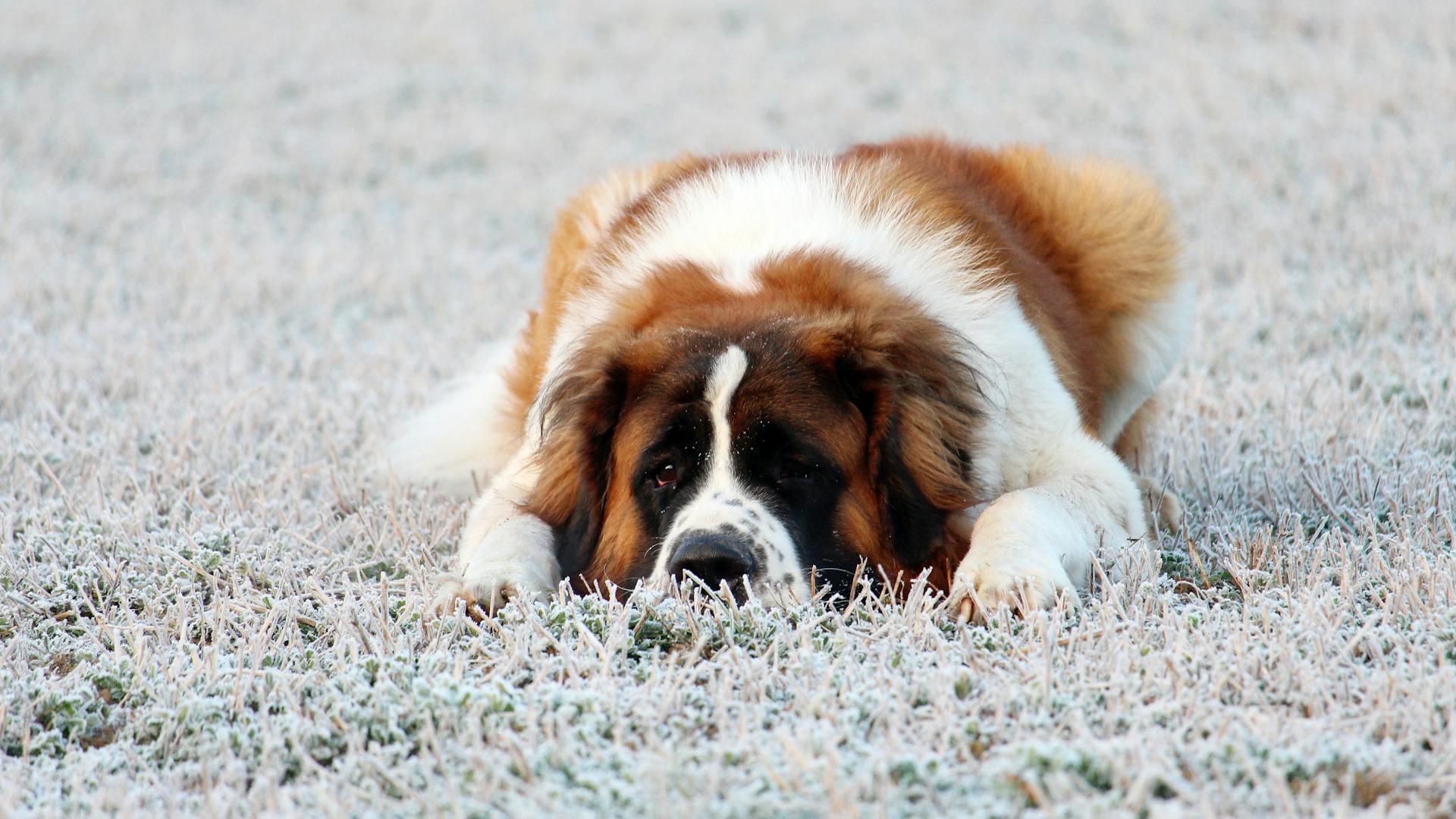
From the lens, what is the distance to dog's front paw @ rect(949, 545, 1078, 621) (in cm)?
278

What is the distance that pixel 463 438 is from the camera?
14.1ft

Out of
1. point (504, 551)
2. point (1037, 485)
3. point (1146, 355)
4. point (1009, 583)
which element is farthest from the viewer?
point (1146, 355)

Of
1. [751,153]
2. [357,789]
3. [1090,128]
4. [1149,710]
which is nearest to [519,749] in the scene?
[357,789]

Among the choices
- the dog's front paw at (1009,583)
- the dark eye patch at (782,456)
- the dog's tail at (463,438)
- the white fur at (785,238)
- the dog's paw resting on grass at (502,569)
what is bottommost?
the dog's tail at (463,438)

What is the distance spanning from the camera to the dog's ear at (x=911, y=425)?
3.01 m

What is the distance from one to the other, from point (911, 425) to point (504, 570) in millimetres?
948

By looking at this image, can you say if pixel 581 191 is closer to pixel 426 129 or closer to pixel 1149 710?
pixel 1149 710

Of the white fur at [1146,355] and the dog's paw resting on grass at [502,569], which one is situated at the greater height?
the white fur at [1146,355]

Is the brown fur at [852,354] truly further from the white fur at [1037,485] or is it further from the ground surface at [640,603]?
the ground surface at [640,603]

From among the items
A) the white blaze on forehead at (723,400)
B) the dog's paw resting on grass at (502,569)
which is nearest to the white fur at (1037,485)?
the white blaze on forehead at (723,400)

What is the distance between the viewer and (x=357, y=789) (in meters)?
2.17

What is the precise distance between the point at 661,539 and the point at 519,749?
85 cm

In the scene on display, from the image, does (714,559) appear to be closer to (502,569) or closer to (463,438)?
(502,569)

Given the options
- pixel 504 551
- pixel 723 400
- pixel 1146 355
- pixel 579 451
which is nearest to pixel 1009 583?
pixel 723 400
